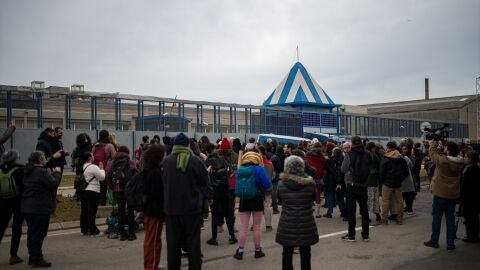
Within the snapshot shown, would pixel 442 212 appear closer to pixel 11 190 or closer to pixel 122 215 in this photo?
pixel 122 215

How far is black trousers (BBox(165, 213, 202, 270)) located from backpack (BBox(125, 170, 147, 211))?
0.62m

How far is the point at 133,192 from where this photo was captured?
20.6 feet

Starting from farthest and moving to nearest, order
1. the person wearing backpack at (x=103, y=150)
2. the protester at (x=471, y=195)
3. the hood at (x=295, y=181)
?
the person wearing backpack at (x=103, y=150) → the protester at (x=471, y=195) → the hood at (x=295, y=181)

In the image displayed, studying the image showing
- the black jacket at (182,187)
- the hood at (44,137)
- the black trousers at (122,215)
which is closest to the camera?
the black jacket at (182,187)

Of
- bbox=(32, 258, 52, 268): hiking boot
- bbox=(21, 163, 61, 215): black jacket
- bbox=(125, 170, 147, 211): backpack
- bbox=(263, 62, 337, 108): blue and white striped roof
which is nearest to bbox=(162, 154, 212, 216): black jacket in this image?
bbox=(125, 170, 147, 211): backpack

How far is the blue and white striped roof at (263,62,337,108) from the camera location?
1346 inches

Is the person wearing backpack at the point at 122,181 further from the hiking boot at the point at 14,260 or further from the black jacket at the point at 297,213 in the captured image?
the black jacket at the point at 297,213

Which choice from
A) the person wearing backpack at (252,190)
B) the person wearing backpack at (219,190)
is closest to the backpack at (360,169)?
the person wearing backpack at (252,190)

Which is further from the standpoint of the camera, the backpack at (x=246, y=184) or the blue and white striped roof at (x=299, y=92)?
the blue and white striped roof at (x=299, y=92)

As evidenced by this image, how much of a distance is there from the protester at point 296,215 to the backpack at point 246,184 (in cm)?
161

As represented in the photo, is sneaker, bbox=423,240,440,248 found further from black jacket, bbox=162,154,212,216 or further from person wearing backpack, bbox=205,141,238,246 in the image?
black jacket, bbox=162,154,212,216

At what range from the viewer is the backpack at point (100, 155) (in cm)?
1019

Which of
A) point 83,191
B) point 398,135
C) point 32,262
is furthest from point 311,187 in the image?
point 398,135

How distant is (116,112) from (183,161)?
17.8 metres
